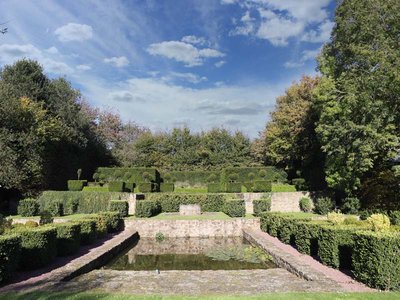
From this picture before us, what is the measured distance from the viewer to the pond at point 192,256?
11195mm

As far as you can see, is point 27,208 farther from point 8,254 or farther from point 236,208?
point 8,254

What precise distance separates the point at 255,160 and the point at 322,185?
15781mm

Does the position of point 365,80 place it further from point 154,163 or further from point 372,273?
point 154,163

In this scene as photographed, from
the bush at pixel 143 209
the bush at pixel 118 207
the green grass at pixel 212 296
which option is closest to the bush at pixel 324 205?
the bush at pixel 143 209

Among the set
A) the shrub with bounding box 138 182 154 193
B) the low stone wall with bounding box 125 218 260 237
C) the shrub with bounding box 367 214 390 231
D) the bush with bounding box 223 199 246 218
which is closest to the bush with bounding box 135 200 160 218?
the low stone wall with bounding box 125 218 260 237

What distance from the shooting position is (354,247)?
301 inches

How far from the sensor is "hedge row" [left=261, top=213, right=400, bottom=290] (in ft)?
22.1

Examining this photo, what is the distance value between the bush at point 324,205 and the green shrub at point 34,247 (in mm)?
16862

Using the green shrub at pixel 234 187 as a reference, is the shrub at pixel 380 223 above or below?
below

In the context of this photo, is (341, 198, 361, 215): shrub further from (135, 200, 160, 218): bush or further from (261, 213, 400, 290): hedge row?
(135, 200, 160, 218): bush

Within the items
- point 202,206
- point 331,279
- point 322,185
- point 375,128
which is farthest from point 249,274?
point 322,185

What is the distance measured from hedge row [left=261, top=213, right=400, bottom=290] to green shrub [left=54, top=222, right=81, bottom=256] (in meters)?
7.33

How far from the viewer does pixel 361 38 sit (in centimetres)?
1855

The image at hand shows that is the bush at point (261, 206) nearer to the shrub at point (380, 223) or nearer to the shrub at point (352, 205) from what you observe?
the shrub at point (352, 205)
